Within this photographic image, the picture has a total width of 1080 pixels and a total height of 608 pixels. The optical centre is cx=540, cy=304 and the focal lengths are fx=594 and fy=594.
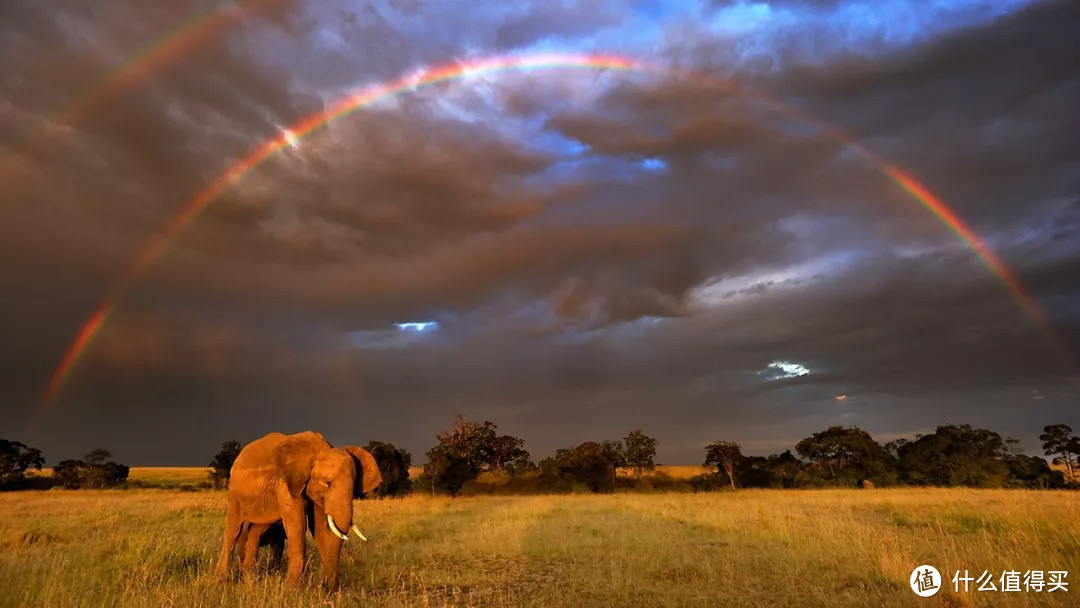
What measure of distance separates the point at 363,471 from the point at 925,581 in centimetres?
1013

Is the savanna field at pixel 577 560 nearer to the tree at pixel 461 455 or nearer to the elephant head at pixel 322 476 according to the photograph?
the elephant head at pixel 322 476

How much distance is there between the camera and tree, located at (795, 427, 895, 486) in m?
48.1

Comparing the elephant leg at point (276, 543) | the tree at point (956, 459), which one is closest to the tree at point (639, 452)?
the tree at point (956, 459)

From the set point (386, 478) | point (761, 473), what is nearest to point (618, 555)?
point (386, 478)

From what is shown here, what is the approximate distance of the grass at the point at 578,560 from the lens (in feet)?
30.1

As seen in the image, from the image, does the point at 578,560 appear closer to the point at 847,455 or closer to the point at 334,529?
the point at 334,529

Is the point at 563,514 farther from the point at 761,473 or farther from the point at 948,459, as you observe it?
the point at 948,459

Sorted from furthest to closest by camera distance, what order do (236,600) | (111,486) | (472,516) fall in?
(111,486)
(472,516)
(236,600)

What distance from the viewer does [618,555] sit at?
45.0 ft

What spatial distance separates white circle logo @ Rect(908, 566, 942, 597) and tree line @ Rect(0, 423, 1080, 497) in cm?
3787

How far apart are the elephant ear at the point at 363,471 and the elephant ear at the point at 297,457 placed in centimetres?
57

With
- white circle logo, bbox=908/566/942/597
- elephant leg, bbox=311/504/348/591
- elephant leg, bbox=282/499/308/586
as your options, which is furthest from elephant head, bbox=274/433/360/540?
white circle logo, bbox=908/566/942/597

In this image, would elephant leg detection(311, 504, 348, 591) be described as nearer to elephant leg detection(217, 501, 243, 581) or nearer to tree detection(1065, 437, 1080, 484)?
elephant leg detection(217, 501, 243, 581)

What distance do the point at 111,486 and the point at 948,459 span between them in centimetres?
6900
